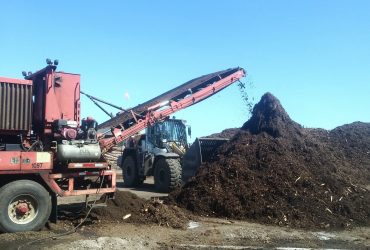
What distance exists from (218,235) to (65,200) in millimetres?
5240

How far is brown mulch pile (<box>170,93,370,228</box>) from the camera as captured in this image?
997cm

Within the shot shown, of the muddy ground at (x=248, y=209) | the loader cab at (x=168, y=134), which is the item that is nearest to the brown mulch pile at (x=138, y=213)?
the muddy ground at (x=248, y=209)

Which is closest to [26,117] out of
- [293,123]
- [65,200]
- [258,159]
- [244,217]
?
[65,200]

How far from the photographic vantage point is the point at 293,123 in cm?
1379

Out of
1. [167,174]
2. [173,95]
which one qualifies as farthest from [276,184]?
[173,95]

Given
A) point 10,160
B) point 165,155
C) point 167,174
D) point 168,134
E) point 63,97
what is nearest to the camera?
point 10,160

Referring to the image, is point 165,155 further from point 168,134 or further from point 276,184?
point 276,184

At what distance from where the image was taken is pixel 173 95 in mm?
15680

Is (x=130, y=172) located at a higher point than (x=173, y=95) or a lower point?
lower

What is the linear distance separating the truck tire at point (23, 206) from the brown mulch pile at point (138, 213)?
1265 mm

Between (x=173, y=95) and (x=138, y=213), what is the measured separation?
670 cm

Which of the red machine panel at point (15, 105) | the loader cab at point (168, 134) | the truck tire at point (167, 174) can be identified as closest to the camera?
the red machine panel at point (15, 105)

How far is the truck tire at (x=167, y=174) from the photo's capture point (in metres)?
15.0

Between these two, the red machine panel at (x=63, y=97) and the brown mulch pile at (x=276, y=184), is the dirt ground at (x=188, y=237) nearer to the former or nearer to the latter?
the brown mulch pile at (x=276, y=184)
